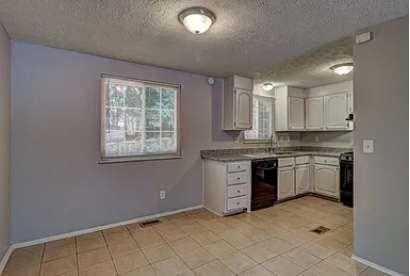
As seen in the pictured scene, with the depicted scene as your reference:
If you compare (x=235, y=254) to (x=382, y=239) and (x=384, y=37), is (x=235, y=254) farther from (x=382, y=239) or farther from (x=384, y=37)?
(x=384, y=37)

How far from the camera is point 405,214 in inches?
74.5

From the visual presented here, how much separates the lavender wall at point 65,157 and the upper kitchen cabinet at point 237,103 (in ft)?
3.97

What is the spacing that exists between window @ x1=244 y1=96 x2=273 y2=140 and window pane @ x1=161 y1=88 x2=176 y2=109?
185 cm

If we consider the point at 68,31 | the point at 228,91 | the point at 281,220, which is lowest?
the point at 281,220

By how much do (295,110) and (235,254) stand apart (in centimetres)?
364

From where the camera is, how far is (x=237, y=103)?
12.7 feet

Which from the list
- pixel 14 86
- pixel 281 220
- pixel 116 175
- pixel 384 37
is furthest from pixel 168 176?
pixel 384 37

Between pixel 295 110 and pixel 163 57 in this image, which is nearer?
pixel 163 57

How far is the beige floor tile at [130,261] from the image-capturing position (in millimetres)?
2074

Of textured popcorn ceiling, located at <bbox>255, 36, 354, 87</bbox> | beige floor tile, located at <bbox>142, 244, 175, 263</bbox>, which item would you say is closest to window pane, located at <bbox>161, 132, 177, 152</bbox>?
beige floor tile, located at <bbox>142, 244, 175, 263</bbox>

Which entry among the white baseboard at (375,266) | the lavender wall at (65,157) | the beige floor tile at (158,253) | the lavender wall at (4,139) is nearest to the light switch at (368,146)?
the white baseboard at (375,266)

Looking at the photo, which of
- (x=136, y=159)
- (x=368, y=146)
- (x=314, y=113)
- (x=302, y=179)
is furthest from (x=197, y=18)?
(x=314, y=113)

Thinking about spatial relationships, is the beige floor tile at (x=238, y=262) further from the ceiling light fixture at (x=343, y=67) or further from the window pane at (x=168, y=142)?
the ceiling light fixture at (x=343, y=67)

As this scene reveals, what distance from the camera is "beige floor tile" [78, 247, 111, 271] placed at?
2131 mm
